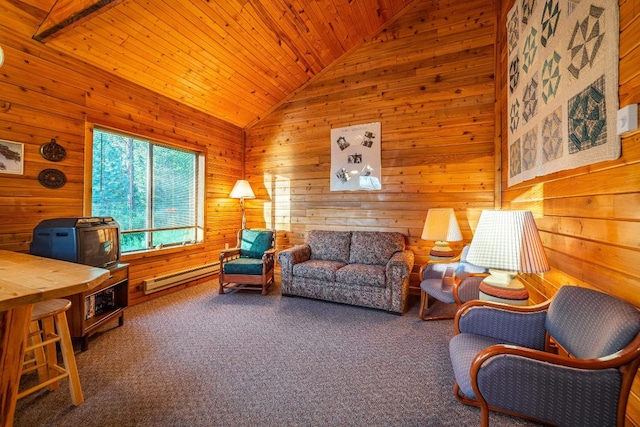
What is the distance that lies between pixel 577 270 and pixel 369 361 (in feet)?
4.91

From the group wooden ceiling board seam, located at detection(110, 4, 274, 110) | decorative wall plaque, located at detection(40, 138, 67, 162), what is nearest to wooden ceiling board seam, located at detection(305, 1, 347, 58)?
wooden ceiling board seam, located at detection(110, 4, 274, 110)

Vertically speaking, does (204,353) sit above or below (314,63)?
below

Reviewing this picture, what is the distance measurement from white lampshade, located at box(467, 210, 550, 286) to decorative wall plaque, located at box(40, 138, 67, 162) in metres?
3.68

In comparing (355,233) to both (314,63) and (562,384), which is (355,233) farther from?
(562,384)

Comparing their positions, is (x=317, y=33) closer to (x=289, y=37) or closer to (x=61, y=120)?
(x=289, y=37)

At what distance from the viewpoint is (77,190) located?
282 cm

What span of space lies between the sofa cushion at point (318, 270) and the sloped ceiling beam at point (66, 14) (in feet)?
9.94

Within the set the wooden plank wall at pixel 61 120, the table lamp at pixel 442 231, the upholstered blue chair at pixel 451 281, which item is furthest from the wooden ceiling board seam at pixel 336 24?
the upholstered blue chair at pixel 451 281

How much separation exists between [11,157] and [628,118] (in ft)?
13.6

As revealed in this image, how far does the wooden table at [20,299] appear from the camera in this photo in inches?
44.0

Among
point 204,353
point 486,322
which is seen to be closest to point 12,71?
point 204,353

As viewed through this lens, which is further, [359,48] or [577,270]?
[359,48]

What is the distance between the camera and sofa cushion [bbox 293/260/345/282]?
3400mm

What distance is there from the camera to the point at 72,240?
218 centimetres
